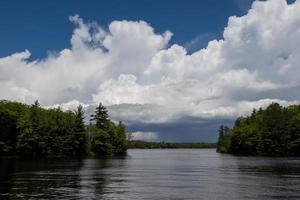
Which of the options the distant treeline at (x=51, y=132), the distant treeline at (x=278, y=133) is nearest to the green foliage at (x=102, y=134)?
the distant treeline at (x=51, y=132)

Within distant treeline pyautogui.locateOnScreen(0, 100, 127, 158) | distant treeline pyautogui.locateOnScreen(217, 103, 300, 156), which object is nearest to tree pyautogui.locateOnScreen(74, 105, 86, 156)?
distant treeline pyautogui.locateOnScreen(0, 100, 127, 158)

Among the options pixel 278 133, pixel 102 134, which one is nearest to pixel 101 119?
pixel 102 134

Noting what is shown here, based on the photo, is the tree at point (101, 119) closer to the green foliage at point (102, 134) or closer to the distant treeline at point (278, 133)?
the green foliage at point (102, 134)

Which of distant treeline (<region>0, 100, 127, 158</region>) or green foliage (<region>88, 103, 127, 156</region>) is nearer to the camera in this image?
distant treeline (<region>0, 100, 127, 158</region>)

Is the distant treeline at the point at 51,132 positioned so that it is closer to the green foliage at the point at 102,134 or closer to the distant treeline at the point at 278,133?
the green foliage at the point at 102,134

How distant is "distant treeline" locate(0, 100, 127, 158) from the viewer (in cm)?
15100

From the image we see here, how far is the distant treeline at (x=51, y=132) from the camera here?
495ft

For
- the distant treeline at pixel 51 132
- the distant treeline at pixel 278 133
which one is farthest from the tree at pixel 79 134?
the distant treeline at pixel 278 133

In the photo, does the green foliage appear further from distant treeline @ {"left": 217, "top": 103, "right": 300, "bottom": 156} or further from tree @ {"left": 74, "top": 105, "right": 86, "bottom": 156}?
distant treeline @ {"left": 217, "top": 103, "right": 300, "bottom": 156}

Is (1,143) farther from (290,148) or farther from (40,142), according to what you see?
(290,148)

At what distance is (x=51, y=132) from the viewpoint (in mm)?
160625

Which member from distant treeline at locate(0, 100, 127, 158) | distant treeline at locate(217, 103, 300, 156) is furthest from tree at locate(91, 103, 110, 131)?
distant treeline at locate(217, 103, 300, 156)

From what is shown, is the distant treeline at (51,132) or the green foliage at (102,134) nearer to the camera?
the distant treeline at (51,132)

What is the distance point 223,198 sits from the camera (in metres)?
45.7
